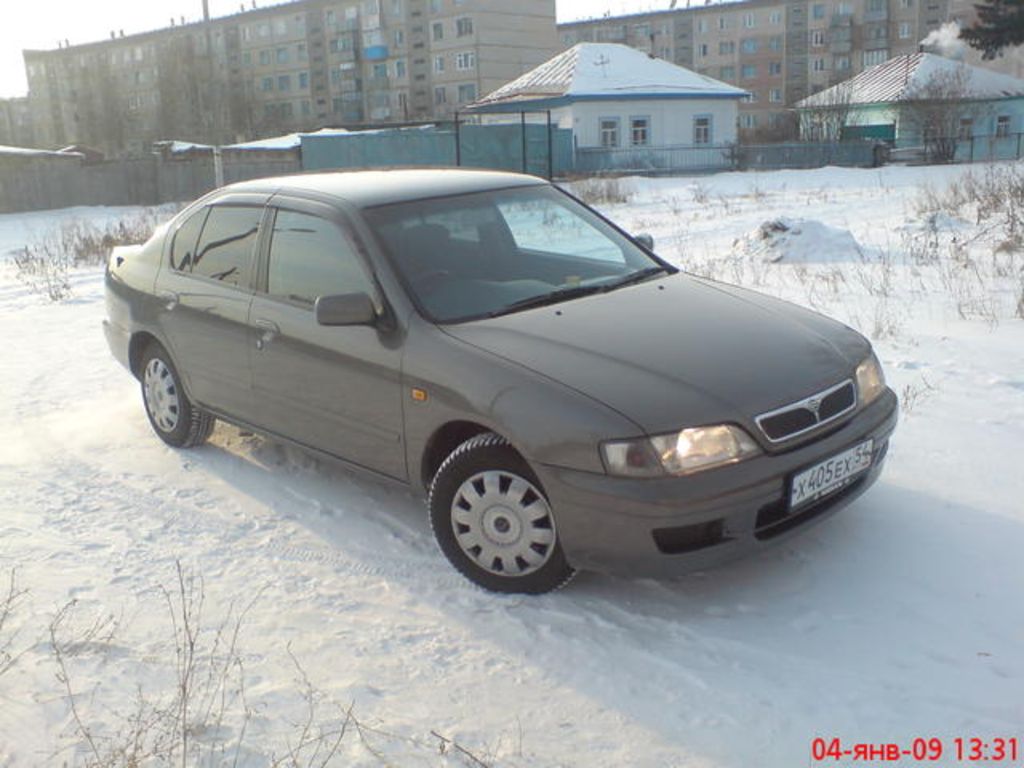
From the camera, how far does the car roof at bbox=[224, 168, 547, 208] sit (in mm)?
4441

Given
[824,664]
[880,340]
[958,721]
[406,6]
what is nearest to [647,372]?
[824,664]

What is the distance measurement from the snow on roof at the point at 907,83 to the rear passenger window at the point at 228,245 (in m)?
43.4

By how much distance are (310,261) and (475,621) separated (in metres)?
1.88

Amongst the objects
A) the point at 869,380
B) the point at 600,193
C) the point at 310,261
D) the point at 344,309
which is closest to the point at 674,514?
the point at 869,380

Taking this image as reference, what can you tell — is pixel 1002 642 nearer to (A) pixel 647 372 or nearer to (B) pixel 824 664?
(B) pixel 824 664

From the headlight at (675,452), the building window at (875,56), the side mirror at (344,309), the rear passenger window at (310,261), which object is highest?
the building window at (875,56)

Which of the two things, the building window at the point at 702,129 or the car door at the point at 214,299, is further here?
the building window at the point at 702,129

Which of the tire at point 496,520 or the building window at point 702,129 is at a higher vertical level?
the building window at point 702,129

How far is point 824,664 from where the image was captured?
3084mm

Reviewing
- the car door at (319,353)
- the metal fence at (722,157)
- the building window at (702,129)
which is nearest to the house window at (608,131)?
the metal fence at (722,157)

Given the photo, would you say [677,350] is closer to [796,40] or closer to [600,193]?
[600,193]

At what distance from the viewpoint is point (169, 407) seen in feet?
Result: 17.9

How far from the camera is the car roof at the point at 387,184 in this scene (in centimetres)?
444

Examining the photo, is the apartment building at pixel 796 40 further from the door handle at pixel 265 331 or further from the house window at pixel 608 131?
the door handle at pixel 265 331
